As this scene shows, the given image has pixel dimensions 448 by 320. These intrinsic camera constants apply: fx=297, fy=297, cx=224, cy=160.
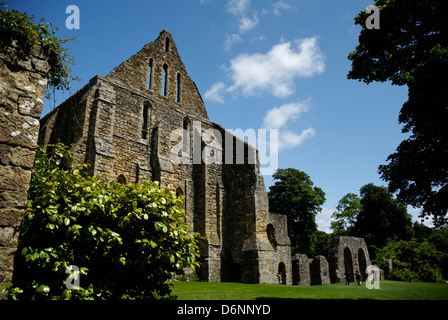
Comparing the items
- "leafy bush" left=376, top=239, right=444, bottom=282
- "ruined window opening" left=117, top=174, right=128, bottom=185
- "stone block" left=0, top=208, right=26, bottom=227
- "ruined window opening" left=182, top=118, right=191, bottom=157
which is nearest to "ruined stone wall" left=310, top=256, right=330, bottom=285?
"leafy bush" left=376, top=239, right=444, bottom=282

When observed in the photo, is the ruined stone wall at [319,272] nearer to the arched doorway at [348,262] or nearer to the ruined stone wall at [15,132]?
the arched doorway at [348,262]

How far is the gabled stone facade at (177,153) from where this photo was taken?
1443cm

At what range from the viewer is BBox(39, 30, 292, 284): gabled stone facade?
14.4 metres

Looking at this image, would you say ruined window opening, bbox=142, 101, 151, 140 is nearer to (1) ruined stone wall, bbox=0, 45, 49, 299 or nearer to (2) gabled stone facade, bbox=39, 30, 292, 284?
(2) gabled stone facade, bbox=39, 30, 292, 284

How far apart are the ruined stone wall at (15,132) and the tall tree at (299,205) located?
3370 cm

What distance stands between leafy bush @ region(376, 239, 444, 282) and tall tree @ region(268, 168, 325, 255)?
26.9 feet

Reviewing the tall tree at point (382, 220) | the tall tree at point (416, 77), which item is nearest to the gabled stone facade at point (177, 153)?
the tall tree at point (416, 77)
